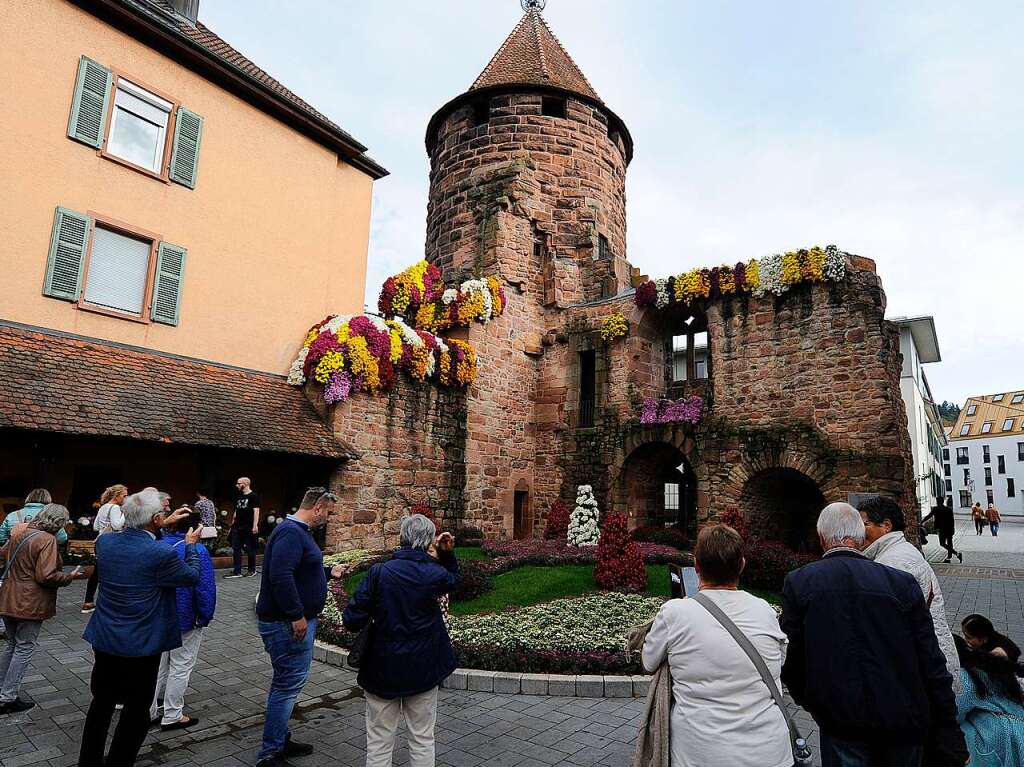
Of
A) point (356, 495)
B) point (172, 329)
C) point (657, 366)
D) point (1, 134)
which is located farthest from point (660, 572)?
point (1, 134)

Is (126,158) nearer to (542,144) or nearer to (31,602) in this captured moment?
(31,602)

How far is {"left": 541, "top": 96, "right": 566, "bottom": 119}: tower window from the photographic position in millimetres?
20094

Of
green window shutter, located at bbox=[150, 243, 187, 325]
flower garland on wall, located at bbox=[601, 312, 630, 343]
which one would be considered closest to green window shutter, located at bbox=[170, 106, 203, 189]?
green window shutter, located at bbox=[150, 243, 187, 325]

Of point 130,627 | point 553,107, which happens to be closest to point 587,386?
point 553,107

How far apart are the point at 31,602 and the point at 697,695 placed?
16.9 feet

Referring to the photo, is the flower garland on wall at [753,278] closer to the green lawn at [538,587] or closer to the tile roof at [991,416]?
the green lawn at [538,587]

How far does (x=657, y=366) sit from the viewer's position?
17438 millimetres

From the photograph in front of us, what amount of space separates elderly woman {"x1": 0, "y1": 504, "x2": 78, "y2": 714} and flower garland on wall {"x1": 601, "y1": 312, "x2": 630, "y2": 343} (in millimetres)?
13850

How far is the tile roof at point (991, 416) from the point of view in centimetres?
6144

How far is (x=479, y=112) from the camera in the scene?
20516 millimetres

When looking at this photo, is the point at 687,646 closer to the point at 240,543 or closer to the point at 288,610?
the point at 288,610

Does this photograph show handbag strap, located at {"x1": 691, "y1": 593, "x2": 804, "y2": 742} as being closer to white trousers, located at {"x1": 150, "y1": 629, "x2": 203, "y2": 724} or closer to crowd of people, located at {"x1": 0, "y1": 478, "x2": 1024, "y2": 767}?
crowd of people, located at {"x1": 0, "y1": 478, "x2": 1024, "y2": 767}

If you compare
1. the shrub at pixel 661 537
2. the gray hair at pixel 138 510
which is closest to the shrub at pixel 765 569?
the shrub at pixel 661 537

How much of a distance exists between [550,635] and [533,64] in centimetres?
1966
